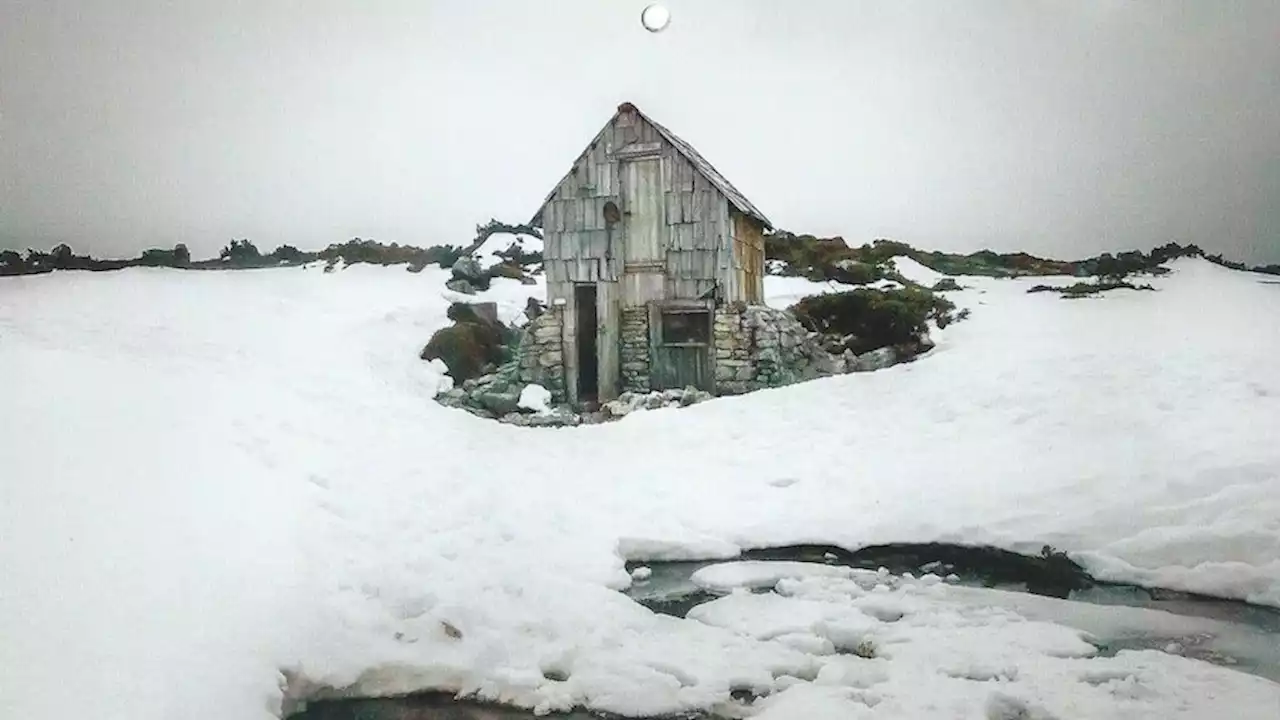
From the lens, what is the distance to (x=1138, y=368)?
103 inches

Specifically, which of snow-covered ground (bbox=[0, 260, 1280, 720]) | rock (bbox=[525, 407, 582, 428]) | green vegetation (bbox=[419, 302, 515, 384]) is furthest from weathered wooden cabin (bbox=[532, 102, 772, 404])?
snow-covered ground (bbox=[0, 260, 1280, 720])

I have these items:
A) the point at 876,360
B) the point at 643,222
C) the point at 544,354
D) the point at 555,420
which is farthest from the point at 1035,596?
the point at 643,222

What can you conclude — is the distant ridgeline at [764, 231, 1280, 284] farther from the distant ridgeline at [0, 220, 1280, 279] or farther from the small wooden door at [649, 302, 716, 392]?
the small wooden door at [649, 302, 716, 392]

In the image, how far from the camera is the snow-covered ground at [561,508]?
1.87m

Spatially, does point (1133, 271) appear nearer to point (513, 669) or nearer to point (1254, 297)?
point (1254, 297)

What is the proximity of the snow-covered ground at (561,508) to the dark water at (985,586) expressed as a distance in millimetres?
46

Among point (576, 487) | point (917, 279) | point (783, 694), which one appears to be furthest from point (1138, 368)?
point (576, 487)

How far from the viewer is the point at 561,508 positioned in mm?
2666

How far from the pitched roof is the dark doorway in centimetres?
113

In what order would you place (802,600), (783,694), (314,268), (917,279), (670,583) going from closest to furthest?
(783,694) < (802,600) < (670,583) < (314,268) < (917,279)

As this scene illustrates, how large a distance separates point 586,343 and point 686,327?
0.62m

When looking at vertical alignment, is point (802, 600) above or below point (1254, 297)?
below

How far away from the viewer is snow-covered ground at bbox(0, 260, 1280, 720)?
187 cm

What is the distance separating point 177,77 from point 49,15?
0.40 m
